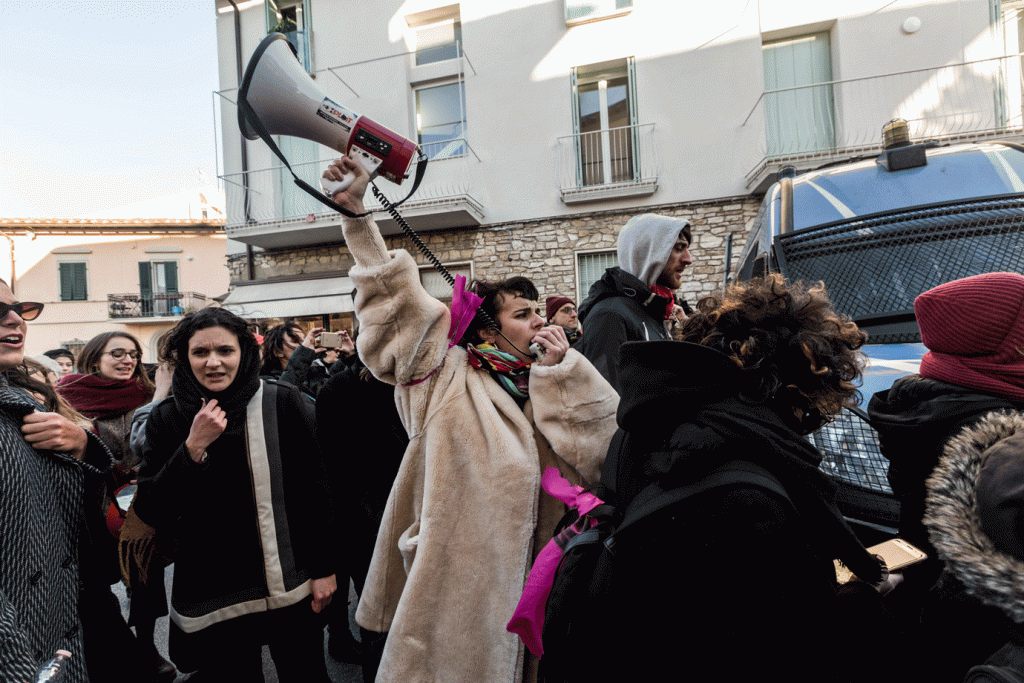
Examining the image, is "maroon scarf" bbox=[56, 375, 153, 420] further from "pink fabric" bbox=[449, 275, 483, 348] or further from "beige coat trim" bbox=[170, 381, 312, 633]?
"pink fabric" bbox=[449, 275, 483, 348]

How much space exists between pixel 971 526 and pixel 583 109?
10635 mm

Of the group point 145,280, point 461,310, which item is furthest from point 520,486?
point 145,280

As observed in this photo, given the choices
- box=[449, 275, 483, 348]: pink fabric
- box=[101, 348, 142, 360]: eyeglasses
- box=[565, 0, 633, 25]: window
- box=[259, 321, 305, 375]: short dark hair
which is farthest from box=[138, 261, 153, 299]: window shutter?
box=[449, 275, 483, 348]: pink fabric

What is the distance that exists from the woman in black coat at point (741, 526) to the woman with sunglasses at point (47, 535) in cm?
125

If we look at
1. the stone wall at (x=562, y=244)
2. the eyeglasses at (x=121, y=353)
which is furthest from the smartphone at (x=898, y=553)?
the stone wall at (x=562, y=244)

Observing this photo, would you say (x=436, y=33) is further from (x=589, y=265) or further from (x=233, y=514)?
(x=233, y=514)

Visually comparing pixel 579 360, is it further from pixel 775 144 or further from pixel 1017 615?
pixel 775 144

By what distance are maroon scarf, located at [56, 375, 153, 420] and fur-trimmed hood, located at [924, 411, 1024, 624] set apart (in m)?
3.82

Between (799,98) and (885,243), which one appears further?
(799,98)

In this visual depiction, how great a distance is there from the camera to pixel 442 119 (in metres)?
10.8

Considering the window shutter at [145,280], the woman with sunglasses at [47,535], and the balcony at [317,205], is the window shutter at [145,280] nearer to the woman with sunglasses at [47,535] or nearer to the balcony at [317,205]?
the balcony at [317,205]

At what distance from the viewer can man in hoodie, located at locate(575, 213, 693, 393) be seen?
2.23 metres

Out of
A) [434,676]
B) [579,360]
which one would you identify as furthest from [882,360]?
[434,676]

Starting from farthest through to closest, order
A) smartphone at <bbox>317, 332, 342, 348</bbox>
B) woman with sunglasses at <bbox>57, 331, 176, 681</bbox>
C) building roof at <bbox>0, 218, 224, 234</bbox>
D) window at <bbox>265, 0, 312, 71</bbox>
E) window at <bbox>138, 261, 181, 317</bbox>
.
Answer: window at <bbox>138, 261, 181, 317</bbox> < building roof at <bbox>0, 218, 224, 234</bbox> < window at <bbox>265, 0, 312, 71</bbox> < smartphone at <bbox>317, 332, 342, 348</bbox> < woman with sunglasses at <bbox>57, 331, 176, 681</bbox>
